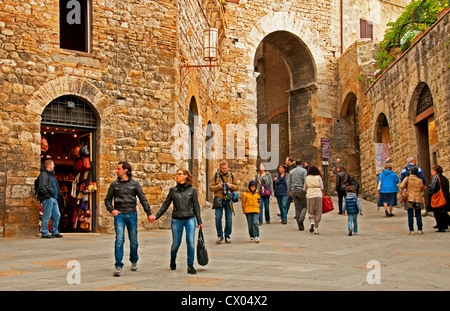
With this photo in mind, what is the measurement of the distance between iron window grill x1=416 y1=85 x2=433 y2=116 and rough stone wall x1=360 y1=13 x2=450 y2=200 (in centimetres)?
17

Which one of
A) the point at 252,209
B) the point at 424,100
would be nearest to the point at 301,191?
the point at 252,209

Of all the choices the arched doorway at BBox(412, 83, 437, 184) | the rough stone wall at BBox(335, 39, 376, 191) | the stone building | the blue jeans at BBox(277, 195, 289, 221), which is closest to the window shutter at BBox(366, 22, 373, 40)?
the rough stone wall at BBox(335, 39, 376, 191)

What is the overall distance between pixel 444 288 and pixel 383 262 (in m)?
1.91

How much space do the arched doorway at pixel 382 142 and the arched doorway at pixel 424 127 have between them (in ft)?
8.08

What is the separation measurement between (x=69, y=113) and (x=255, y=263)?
6.18 metres

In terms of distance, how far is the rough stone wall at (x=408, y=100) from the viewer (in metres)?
13.2

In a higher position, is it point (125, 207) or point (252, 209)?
point (125, 207)

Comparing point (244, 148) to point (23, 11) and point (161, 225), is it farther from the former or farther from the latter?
point (23, 11)

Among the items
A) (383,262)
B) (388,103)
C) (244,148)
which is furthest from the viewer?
(244,148)

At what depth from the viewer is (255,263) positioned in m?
7.39

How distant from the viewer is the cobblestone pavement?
583 centimetres

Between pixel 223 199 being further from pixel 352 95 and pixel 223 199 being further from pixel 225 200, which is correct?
pixel 352 95
